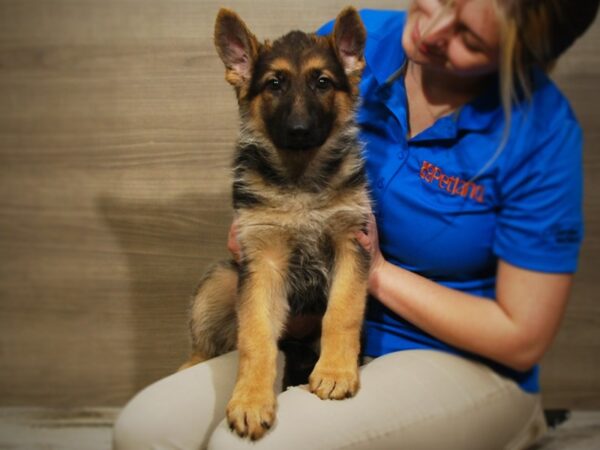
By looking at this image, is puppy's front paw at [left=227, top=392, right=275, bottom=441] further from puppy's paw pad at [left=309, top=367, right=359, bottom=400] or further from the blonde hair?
the blonde hair

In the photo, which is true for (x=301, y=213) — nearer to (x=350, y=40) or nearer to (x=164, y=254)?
(x=350, y=40)

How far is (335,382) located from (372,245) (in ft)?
1.36

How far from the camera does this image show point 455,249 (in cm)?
158

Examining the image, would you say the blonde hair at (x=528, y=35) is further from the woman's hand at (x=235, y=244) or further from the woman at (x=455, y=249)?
the woman's hand at (x=235, y=244)

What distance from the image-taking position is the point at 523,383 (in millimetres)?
1612

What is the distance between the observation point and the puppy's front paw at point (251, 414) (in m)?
1.38

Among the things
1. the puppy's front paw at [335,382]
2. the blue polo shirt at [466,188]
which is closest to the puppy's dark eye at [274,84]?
the blue polo shirt at [466,188]

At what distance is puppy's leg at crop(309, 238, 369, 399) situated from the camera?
1.45m

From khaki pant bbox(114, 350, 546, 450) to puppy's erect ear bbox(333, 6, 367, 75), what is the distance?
2.85ft

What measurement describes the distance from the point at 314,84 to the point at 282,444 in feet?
3.33

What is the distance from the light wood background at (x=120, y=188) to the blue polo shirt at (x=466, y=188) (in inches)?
33.3

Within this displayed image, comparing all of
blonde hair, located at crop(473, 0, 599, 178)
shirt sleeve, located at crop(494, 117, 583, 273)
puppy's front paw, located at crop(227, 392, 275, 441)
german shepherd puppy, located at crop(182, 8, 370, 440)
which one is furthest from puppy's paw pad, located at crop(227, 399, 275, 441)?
blonde hair, located at crop(473, 0, 599, 178)

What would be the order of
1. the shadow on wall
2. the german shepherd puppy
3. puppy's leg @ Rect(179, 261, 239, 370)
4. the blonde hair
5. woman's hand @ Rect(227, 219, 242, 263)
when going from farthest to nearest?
the shadow on wall
puppy's leg @ Rect(179, 261, 239, 370)
woman's hand @ Rect(227, 219, 242, 263)
the german shepherd puppy
the blonde hair

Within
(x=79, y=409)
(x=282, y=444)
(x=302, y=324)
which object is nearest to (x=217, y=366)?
(x=302, y=324)
